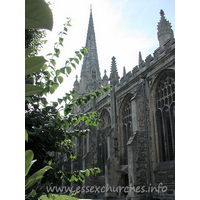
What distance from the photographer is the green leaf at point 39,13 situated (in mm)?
614

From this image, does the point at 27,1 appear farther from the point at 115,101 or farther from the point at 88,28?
the point at 88,28

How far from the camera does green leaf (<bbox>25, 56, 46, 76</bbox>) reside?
0.66m

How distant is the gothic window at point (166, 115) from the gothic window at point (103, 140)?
21.8ft

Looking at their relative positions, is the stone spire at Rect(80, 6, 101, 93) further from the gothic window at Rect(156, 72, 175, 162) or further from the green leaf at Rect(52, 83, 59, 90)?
the green leaf at Rect(52, 83, 59, 90)

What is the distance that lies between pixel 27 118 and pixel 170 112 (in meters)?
9.26

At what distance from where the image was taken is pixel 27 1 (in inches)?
24.8

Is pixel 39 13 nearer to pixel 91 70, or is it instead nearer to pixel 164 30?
pixel 164 30

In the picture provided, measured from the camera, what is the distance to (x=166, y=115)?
11.2 meters

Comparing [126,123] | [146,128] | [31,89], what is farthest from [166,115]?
[31,89]

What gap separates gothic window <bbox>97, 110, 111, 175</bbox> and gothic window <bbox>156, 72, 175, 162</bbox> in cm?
665

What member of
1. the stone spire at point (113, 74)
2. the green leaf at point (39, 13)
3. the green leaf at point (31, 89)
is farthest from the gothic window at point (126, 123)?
the green leaf at point (39, 13)

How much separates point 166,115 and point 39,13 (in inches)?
445

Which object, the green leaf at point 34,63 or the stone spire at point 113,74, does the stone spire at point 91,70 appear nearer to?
the stone spire at point 113,74

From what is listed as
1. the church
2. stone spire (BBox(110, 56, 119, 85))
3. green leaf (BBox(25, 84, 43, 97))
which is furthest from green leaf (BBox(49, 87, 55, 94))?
stone spire (BBox(110, 56, 119, 85))
